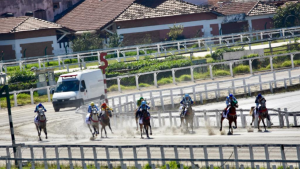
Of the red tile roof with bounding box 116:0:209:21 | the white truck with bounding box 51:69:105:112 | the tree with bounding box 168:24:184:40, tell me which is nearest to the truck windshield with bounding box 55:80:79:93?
the white truck with bounding box 51:69:105:112

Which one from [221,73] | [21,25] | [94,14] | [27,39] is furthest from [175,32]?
[221,73]

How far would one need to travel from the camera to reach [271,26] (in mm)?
58781

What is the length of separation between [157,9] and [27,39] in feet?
41.8

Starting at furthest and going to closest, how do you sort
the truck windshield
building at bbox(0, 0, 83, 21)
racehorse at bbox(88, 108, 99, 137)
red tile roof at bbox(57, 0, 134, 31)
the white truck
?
building at bbox(0, 0, 83, 21), red tile roof at bbox(57, 0, 134, 31), the truck windshield, the white truck, racehorse at bbox(88, 108, 99, 137)

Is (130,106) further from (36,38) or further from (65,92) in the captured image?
(36,38)

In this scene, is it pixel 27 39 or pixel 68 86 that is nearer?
pixel 68 86

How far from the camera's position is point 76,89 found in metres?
31.0

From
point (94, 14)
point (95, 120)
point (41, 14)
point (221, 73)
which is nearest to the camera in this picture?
point (95, 120)

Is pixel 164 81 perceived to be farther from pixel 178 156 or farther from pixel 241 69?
pixel 178 156

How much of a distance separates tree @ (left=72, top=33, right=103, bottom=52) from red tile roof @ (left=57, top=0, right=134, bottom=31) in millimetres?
3026

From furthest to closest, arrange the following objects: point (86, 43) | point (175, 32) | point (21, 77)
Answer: point (175, 32), point (86, 43), point (21, 77)

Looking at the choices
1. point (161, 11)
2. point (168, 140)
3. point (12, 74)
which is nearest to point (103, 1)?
point (161, 11)

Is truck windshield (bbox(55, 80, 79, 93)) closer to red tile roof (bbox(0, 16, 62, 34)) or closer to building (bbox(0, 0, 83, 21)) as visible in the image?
red tile roof (bbox(0, 16, 62, 34))

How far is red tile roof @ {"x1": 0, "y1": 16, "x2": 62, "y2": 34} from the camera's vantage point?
172 ft
